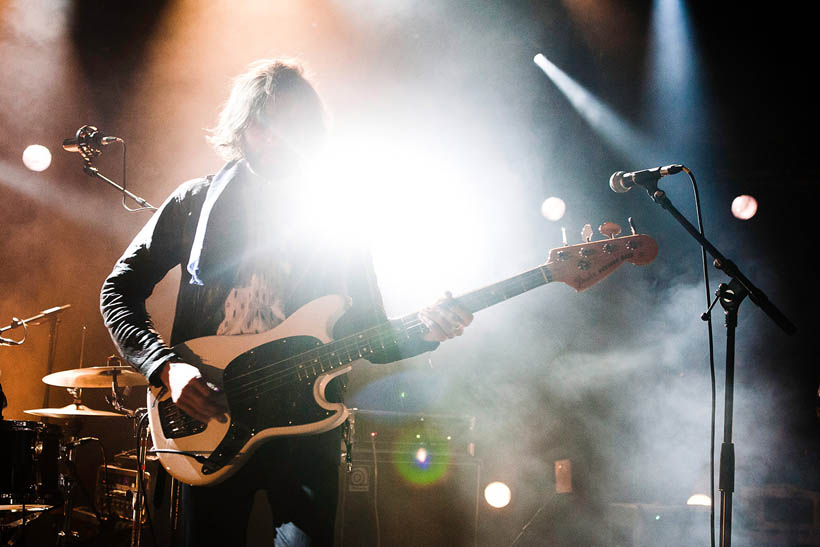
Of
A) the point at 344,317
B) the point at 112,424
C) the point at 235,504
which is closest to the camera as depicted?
the point at 235,504

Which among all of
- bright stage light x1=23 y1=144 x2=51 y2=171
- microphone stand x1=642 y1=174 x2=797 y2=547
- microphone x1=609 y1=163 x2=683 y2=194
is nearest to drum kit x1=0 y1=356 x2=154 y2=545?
bright stage light x1=23 y1=144 x2=51 y2=171

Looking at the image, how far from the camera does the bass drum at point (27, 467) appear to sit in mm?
3789

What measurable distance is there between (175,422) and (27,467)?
2957mm

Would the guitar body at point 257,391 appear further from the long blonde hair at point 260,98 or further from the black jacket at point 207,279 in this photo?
the long blonde hair at point 260,98

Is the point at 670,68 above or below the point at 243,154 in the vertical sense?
above

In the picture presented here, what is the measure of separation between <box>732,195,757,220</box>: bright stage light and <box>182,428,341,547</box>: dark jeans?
4894 mm

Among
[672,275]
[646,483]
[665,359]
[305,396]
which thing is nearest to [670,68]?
[672,275]

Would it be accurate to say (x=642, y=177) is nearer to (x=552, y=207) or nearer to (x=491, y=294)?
(x=491, y=294)

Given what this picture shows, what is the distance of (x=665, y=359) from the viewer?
5.00 m

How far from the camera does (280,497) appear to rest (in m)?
1.58

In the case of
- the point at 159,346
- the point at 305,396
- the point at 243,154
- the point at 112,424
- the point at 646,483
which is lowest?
the point at 646,483

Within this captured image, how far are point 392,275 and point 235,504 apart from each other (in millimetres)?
3446

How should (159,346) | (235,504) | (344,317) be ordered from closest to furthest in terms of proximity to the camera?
(235,504) → (159,346) → (344,317)

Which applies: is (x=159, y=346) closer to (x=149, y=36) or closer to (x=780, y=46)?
(x=149, y=36)
